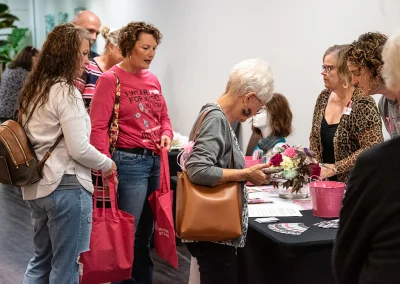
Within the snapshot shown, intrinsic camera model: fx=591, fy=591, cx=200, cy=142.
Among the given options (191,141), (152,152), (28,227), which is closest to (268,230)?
(191,141)

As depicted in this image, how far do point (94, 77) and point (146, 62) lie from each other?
1.30ft

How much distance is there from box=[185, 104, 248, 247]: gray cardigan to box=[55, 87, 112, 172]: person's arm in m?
0.50

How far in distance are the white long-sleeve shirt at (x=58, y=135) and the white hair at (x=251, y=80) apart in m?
0.65

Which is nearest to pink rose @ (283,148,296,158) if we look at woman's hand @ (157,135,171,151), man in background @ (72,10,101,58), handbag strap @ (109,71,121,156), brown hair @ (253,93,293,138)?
woman's hand @ (157,135,171,151)

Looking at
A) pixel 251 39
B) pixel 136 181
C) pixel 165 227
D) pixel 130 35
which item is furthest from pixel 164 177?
pixel 251 39

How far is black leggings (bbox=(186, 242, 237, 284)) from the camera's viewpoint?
223 cm

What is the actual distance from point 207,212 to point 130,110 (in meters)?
1.14

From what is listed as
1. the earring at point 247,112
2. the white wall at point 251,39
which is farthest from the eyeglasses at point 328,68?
the earring at point 247,112

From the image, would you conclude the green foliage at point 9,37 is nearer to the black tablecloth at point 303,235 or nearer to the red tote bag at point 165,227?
the red tote bag at point 165,227

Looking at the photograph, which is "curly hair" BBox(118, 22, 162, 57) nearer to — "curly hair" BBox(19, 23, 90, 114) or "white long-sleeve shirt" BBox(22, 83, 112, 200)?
"curly hair" BBox(19, 23, 90, 114)

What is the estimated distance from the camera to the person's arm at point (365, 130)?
114 inches

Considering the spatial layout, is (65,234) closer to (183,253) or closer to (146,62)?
(146,62)

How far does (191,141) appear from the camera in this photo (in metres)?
2.29

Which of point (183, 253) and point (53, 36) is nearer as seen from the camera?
point (53, 36)
